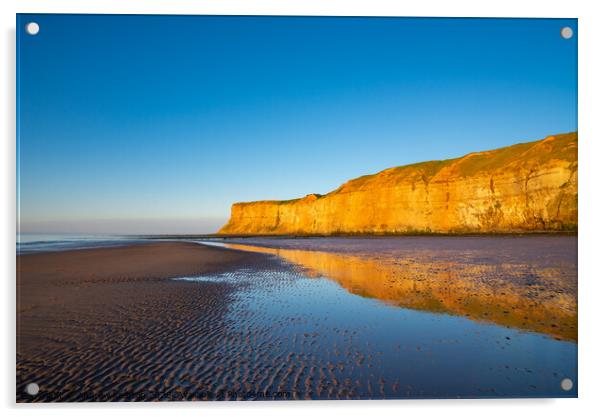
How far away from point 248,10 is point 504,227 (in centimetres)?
4033

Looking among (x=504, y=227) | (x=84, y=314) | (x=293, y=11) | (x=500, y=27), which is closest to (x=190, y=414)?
(x=84, y=314)

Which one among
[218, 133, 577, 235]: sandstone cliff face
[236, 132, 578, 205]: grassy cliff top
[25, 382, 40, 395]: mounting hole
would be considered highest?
[236, 132, 578, 205]: grassy cliff top

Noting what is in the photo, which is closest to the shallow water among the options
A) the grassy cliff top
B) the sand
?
the sand

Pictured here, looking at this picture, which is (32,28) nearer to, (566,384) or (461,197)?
(566,384)

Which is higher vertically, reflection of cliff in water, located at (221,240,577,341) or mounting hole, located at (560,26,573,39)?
mounting hole, located at (560,26,573,39)

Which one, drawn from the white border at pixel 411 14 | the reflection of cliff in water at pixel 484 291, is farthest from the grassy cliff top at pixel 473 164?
the white border at pixel 411 14

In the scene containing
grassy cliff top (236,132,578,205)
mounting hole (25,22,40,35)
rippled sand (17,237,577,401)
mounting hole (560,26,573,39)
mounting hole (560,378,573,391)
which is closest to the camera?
rippled sand (17,237,577,401)

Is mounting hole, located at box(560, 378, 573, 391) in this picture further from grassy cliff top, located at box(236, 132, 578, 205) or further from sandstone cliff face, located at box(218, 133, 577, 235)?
grassy cliff top, located at box(236, 132, 578, 205)

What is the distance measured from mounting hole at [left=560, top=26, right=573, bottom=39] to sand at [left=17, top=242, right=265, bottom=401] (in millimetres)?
7755

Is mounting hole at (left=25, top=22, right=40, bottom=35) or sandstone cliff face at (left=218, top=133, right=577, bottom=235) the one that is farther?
sandstone cliff face at (left=218, top=133, right=577, bottom=235)

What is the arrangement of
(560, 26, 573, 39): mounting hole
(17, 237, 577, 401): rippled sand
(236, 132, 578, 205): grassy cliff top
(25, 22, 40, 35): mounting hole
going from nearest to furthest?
1. (17, 237, 577, 401): rippled sand
2. (25, 22, 40, 35): mounting hole
3. (560, 26, 573, 39): mounting hole
4. (236, 132, 578, 205): grassy cliff top

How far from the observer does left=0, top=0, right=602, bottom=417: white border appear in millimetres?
4371

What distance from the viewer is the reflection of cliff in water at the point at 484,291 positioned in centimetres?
632
